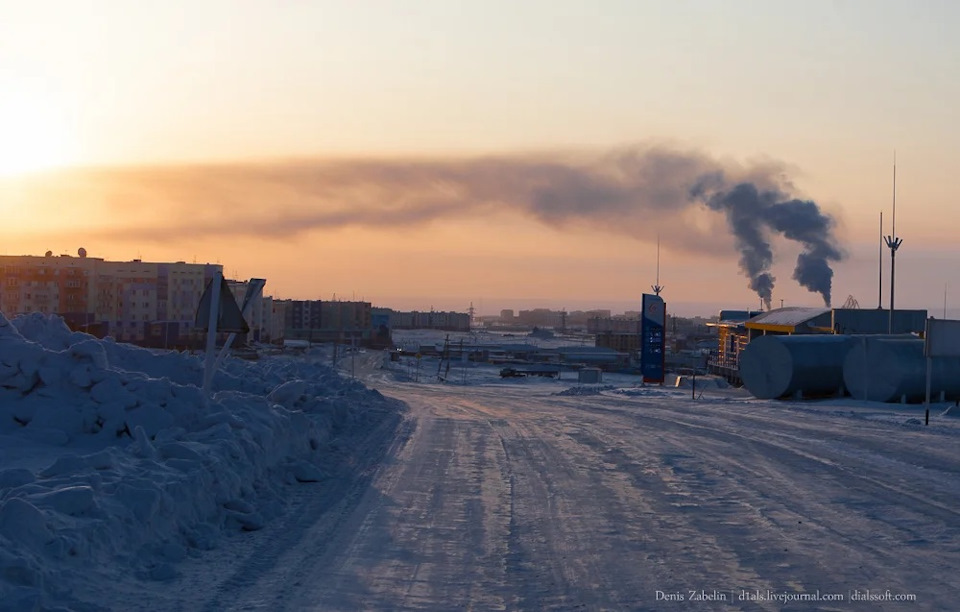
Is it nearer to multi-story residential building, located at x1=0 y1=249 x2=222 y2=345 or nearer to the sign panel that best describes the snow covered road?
the sign panel

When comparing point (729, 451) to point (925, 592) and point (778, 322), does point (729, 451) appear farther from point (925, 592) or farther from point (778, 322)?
point (778, 322)

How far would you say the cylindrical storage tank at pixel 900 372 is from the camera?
2934 cm

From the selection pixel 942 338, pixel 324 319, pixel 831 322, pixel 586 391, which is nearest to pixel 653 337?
pixel 586 391

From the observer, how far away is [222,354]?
54.9 feet

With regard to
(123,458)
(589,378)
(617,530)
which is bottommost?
(589,378)

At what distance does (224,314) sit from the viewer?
1564cm

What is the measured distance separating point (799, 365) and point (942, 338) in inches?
334

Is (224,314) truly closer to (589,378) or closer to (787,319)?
(787,319)

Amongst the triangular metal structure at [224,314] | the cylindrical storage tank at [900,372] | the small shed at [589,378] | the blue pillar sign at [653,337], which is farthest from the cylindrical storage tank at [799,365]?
the small shed at [589,378]

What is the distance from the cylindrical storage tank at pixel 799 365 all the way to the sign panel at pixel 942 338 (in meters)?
7.76

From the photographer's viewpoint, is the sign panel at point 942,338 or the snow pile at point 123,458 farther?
the sign panel at point 942,338

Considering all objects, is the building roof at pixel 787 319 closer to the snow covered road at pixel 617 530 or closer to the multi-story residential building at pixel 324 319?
the snow covered road at pixel 617 530

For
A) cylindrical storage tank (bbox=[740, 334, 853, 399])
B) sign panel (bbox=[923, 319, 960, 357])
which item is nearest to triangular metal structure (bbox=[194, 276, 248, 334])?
sign panel (bbox=[923, 319, 960, 357])

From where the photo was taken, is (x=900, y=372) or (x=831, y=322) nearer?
(x=900, y=372)
